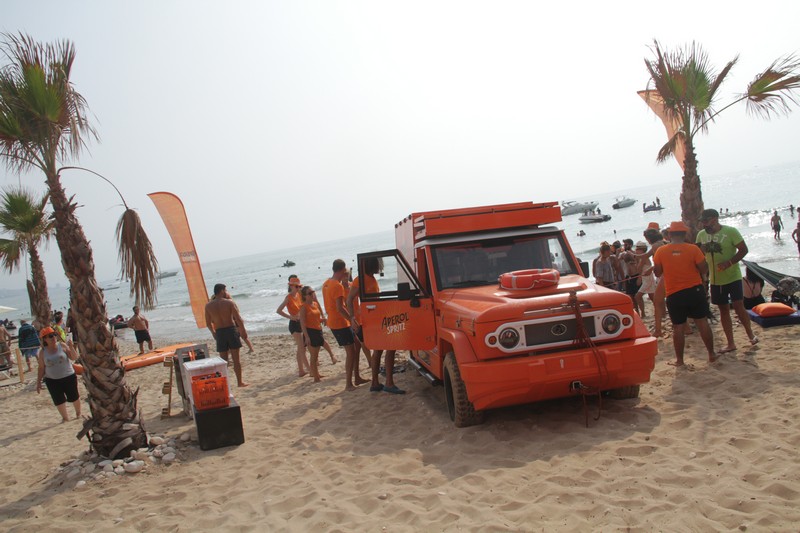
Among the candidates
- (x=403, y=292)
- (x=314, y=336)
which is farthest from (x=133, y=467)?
(x=314, y=336)

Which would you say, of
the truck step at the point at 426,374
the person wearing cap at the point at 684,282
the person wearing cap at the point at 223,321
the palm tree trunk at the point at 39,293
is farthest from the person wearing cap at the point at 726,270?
the palm tree trunk at the point at 39,293

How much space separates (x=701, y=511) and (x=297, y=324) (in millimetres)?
8294

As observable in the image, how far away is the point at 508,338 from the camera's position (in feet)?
17.3

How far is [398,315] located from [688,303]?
3.52 meters

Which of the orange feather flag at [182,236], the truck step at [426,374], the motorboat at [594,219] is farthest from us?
the motorboat at [594,219]

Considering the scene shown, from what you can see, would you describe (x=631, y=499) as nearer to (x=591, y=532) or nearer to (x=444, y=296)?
(x=591, y=532)

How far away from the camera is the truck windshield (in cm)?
651

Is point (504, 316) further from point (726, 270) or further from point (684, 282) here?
point (726, 270)

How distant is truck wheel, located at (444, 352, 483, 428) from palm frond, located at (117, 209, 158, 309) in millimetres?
3490

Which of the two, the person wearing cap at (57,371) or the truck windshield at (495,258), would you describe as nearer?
the truck windshield at (495,258)

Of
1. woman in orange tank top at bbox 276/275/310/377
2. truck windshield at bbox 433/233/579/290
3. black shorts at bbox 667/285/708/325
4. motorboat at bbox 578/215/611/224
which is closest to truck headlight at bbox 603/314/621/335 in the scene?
truck windshield at bbox 433/233/579/290

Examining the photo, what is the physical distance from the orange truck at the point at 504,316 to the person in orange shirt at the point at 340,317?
1.41 meters

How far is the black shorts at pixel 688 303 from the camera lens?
689 cm

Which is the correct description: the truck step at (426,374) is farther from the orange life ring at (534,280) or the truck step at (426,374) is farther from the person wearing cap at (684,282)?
the person wearing cap at (684,282)
